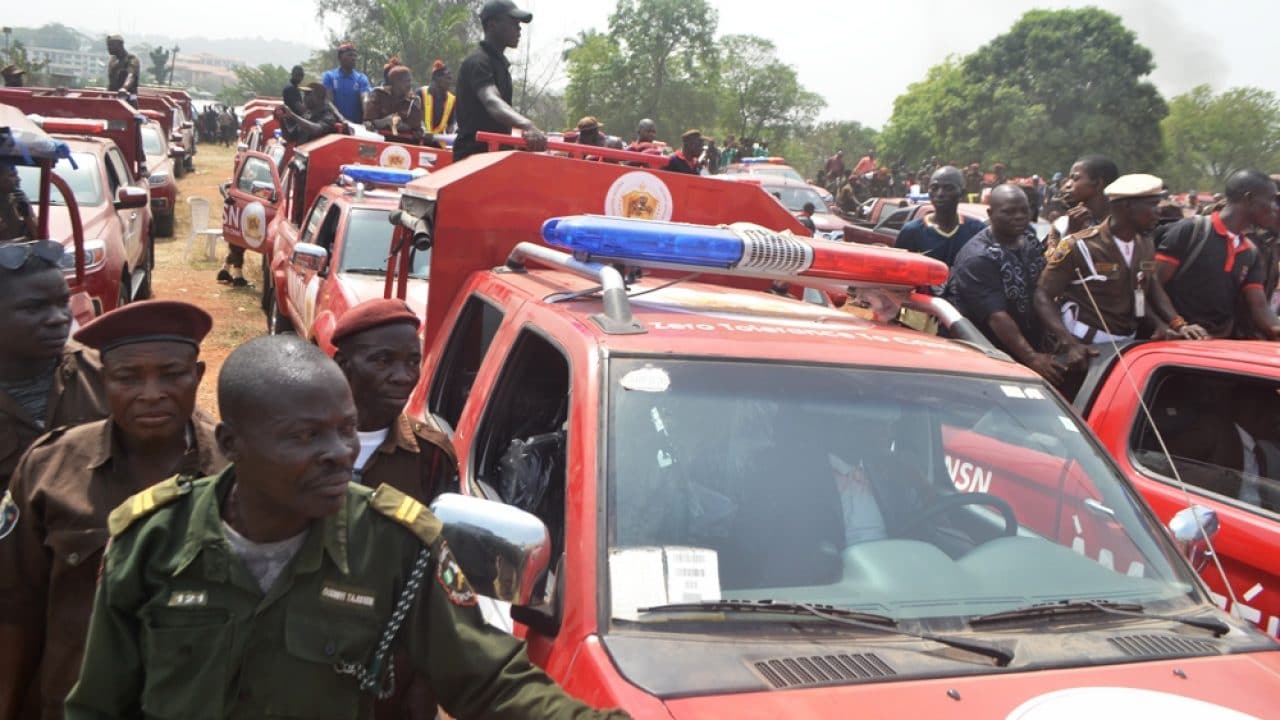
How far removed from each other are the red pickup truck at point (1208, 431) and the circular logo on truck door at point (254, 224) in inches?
383

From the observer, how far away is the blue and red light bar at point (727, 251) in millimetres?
3209

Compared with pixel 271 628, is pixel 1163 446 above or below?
above

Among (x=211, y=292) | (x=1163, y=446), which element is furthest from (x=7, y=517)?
(x=211, y=292)

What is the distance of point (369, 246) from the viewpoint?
308 inches

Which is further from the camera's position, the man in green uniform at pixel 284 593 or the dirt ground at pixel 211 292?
the dirt ground at pixel 211 292

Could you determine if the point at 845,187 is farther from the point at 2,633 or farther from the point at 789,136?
the point at 789,136

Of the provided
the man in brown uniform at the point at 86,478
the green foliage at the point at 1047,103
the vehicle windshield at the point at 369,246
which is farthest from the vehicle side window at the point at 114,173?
the green foliage at the point at 1047,103

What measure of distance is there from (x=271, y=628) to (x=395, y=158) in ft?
29.3

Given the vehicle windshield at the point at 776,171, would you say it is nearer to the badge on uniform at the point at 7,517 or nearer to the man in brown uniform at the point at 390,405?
the man in brown uniform at the point at 390,405

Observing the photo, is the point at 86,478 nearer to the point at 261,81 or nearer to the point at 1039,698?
the point at 1039,698

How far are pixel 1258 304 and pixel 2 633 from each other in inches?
223

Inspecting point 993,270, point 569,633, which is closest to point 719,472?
point 569,633

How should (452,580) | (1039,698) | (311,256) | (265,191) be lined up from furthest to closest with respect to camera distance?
(265,191), (311,256), (1039,698), (452,580)

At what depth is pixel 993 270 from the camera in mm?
5379
